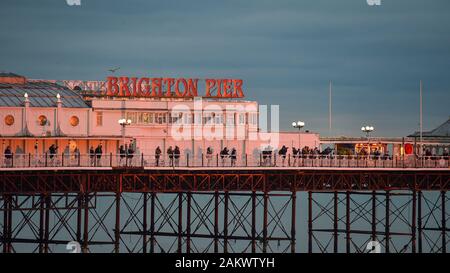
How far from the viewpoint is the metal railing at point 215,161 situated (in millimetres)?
116688

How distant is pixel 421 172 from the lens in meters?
131

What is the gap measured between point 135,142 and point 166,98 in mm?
6640

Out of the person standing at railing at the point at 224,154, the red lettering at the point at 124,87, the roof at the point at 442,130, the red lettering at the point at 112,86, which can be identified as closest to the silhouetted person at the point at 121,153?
the person standing at railing at the point at 224,154

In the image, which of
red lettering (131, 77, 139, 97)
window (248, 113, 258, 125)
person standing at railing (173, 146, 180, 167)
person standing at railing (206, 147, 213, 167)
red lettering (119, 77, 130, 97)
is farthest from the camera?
window (248, 113, 258, 125)

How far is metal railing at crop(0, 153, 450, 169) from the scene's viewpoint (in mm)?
116688

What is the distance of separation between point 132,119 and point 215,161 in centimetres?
1449

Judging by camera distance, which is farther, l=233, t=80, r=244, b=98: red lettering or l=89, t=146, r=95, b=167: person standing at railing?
l=233, t=80, r=244, b=98: red lettering

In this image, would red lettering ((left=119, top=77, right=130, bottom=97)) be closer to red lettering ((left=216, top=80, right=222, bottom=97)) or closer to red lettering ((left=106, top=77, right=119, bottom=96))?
red lettering ((left=106, top=77, right=119, bottom=96))

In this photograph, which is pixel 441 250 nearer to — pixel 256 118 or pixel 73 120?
pixel 256 118

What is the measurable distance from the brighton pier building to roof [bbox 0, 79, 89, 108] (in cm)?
8

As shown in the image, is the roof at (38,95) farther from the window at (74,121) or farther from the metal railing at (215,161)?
the metal railing at (215,161)

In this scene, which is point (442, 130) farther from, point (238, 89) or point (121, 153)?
point (121, 153)

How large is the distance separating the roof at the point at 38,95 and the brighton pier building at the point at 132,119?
0.08 meters

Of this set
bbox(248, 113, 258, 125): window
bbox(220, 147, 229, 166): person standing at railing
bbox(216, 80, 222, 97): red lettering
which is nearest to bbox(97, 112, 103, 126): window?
bbox(220, 147, 229, 166): person standing at railing
